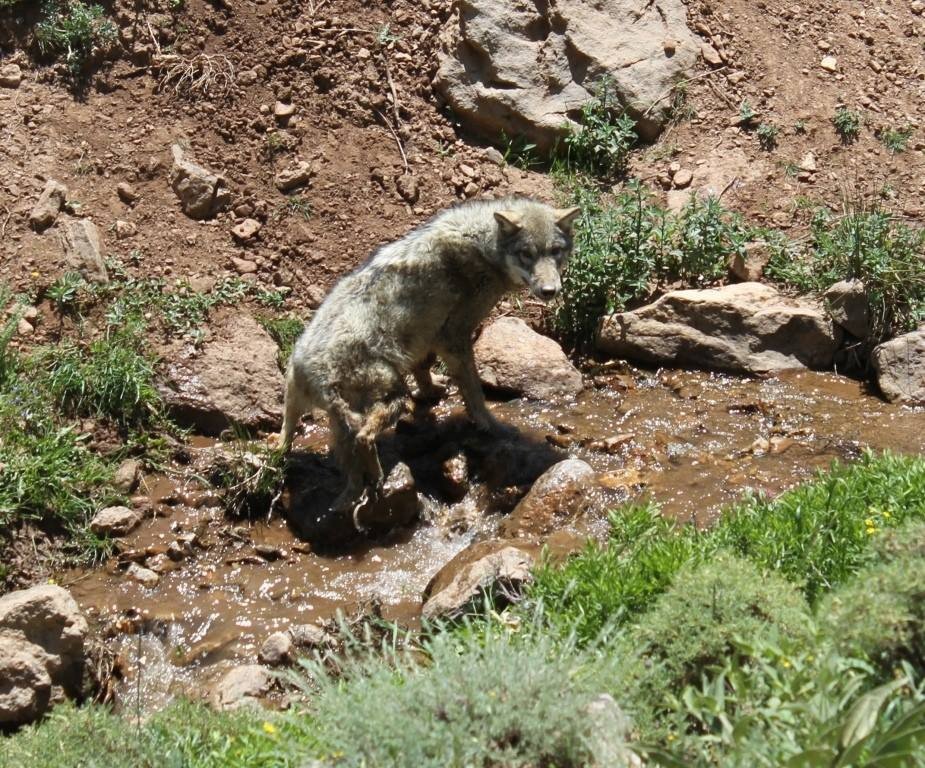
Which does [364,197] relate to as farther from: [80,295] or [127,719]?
[127,719]

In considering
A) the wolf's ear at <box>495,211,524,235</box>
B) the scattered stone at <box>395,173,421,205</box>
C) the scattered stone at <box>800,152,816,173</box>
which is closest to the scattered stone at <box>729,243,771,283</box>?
the scattered stone at <box>800,152,816,173</box>

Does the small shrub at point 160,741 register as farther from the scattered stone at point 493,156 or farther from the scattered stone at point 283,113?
the scattered stone at point 493,156

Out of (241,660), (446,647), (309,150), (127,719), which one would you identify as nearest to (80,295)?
(309,150)

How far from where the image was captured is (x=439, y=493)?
7.79 m

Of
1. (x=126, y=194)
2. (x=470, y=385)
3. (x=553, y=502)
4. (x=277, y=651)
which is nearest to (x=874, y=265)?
(x=470, y=385)

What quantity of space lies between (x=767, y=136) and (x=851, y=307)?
8.63ft

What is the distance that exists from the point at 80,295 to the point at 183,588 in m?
2.80

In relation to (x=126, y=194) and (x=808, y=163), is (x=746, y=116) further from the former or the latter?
(x=126, y=194)

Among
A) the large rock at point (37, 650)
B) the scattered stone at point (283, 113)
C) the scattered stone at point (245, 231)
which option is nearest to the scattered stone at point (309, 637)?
the large rock at point (37, 650)

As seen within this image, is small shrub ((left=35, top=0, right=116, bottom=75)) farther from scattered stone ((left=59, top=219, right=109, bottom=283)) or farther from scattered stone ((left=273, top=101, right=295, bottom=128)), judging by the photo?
scattered stone ((left=59, top=219, right=109, bottom=283))

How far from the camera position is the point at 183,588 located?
22.7 ft

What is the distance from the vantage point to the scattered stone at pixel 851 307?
8555 millimetres

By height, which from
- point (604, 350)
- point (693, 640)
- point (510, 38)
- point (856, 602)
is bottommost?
point (604, 350)

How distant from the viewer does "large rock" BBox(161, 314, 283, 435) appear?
26.6ft
